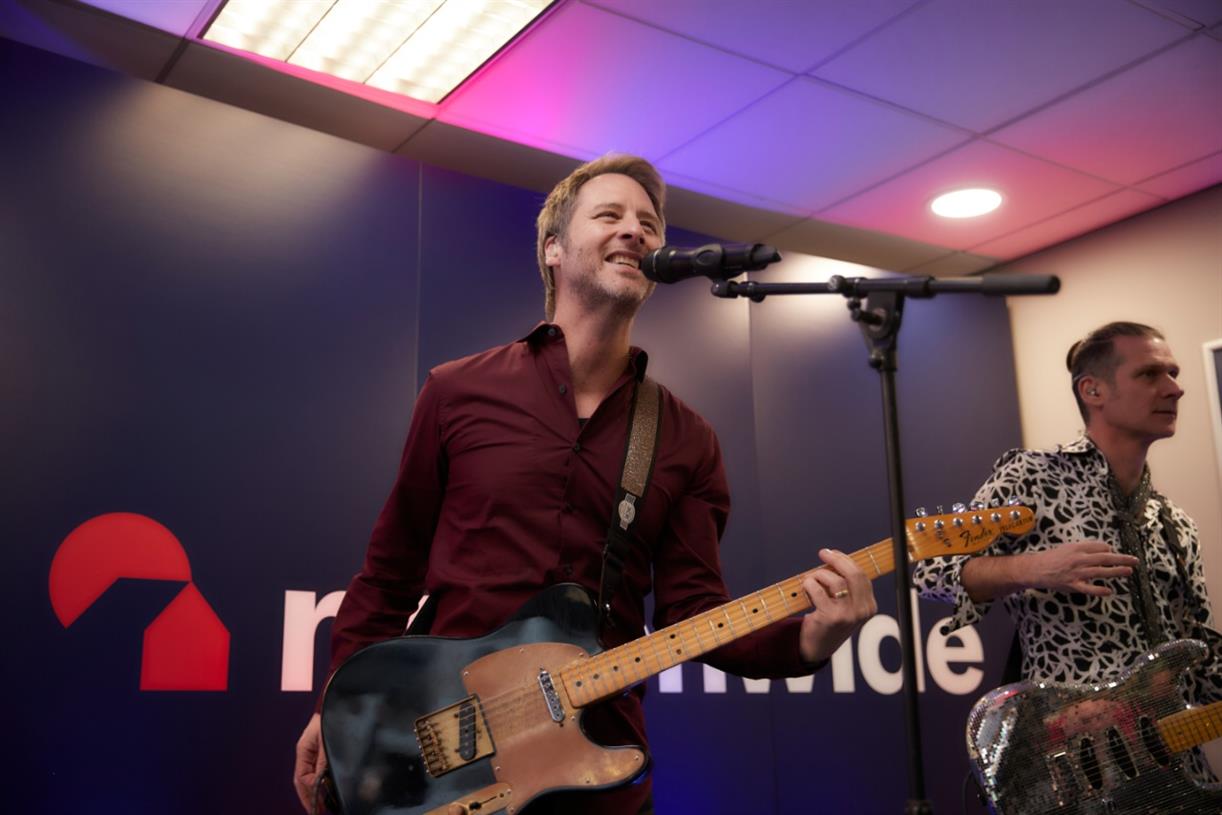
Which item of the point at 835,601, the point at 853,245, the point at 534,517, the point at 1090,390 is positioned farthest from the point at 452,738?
the point at 853,245

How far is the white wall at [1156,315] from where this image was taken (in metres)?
5.09

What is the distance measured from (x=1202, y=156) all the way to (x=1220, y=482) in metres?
1.44

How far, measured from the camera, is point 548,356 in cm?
249

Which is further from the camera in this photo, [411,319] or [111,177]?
[411,319]

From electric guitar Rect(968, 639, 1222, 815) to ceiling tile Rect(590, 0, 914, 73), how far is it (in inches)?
88.2

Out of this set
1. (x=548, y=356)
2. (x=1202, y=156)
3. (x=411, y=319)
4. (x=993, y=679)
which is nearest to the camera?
(x=548, y=356)

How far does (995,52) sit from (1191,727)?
241cm

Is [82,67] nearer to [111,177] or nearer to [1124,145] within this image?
[111,177]

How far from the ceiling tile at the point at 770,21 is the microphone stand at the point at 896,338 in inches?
84.4

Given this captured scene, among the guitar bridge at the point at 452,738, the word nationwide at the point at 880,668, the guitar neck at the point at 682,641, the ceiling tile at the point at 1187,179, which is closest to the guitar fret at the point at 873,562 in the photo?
the guitar neck at the point at 682,641

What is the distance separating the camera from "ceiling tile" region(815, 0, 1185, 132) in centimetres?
383

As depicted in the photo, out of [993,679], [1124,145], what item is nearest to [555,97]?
[1124,145]

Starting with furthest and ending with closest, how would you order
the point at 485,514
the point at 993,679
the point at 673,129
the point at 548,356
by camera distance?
the point at 993,679 < the point at 673,129 < the point at 548,356 < the point at 485,514

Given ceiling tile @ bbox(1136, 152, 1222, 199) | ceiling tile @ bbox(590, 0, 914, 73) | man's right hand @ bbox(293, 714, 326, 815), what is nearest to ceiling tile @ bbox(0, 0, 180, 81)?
ceiling tile @ bbox(590, 0, 914, 73)
